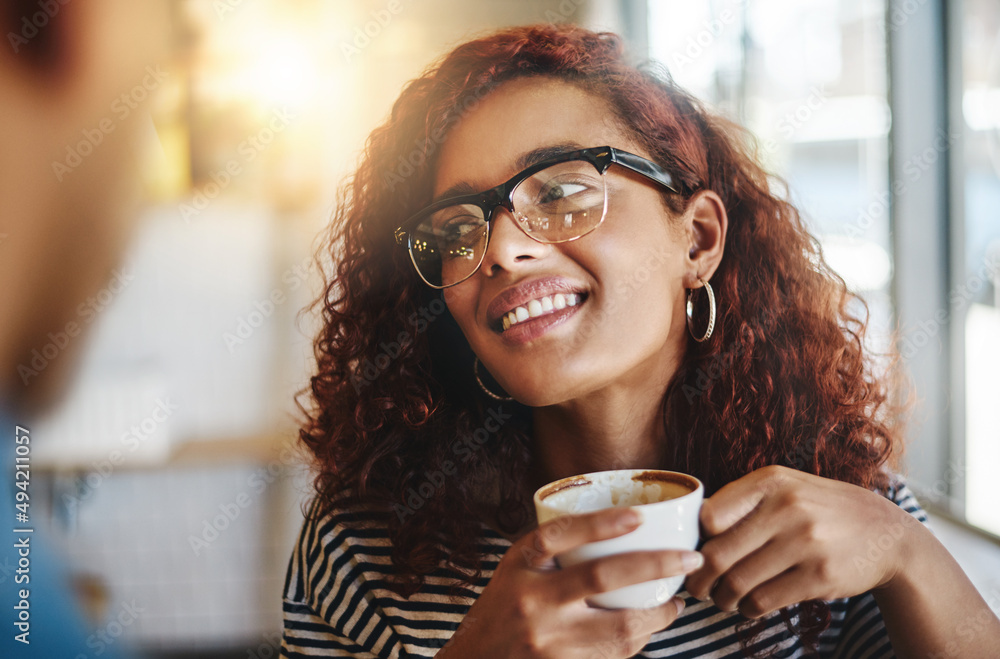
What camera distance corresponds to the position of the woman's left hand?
60 cm

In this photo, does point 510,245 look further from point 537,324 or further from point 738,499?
point 738,499

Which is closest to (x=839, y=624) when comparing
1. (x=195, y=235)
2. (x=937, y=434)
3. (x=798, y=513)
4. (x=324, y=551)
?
(x=798, y=513)

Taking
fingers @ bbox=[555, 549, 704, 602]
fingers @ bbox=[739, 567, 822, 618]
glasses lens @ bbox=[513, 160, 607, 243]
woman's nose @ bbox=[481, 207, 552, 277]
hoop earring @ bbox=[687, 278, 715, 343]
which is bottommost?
fingers @ bbox=[739, 567, 822, 618]

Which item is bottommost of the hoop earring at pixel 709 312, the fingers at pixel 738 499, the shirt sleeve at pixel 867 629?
the shirt sleeve at pixel 867 629

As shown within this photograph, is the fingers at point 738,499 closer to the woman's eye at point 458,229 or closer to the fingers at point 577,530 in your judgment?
the fingers at point 577,530

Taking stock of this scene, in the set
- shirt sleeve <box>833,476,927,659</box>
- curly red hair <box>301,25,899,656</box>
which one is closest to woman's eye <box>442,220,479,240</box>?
curly red hair <box>301,25,899,656</box>

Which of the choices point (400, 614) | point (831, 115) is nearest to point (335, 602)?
point (400, 614)

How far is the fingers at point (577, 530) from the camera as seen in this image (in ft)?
1.68

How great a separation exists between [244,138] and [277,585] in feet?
5.88

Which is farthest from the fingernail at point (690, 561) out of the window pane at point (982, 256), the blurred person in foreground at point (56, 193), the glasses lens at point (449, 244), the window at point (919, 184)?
the blurred person in foreground at point (56, 193)

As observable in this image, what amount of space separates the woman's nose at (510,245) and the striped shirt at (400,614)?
1.35 feet

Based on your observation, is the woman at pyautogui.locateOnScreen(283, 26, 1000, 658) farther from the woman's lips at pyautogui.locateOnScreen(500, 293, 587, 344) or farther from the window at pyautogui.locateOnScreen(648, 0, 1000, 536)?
the window at pyautogui.locateOnScreen(648, 0, 1000, 536)

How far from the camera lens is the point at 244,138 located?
263 cm

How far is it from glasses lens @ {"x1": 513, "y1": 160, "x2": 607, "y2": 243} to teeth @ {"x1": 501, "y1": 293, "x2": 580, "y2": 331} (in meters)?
0.08
